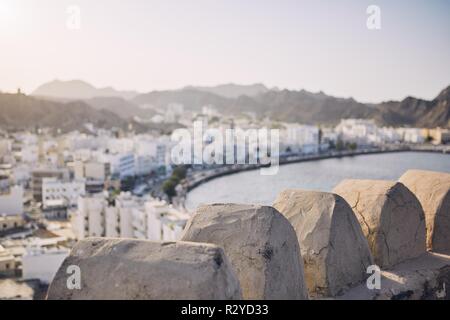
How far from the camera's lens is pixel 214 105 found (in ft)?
264

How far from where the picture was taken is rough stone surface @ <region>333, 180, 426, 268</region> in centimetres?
231

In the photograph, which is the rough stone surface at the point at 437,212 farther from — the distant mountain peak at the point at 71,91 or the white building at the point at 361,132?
the distant mountain peak at the point at 71,91

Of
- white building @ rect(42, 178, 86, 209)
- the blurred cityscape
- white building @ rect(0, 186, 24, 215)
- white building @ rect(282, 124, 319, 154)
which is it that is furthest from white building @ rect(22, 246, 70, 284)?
white building @ rect(282, 124, 319, 154)

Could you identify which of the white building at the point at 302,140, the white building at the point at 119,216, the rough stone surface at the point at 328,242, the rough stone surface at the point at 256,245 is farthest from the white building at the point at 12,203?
the white building at the point at 302,140

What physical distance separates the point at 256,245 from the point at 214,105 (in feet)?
260

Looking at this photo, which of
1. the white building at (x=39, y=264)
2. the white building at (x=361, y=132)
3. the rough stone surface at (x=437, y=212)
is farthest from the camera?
the white building at (x=361, y=132)

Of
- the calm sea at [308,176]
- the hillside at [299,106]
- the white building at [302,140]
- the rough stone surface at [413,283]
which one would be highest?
the hillside at [299,106]

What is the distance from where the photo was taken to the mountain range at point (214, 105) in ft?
137

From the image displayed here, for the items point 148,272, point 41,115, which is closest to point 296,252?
→ point 148,272

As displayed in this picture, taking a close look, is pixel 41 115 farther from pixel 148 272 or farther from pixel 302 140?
pixel 148 272

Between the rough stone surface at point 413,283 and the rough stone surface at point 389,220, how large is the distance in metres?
0.06

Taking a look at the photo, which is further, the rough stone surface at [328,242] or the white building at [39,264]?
the white building at [39,264]

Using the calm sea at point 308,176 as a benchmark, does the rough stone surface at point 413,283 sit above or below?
above

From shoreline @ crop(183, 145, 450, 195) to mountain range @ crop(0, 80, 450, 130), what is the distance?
5.55 feet
